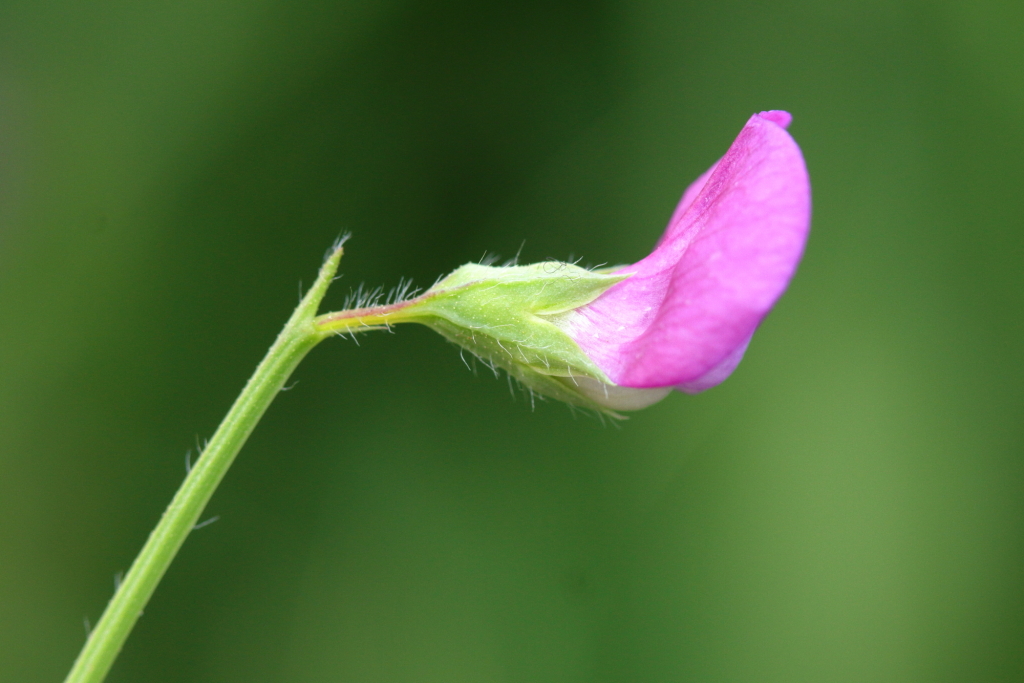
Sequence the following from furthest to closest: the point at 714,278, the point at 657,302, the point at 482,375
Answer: the point at 482,375, the point at 657,302, the point at 714,278

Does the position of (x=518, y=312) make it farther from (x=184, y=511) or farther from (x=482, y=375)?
(x=482, y=375)

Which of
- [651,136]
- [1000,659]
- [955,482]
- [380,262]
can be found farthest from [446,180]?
[1000,659]

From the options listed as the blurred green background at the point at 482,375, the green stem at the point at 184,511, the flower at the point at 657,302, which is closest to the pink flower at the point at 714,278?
the flower at the point at 657,302

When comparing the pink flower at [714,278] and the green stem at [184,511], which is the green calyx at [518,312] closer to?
the pink flower at [714,278]

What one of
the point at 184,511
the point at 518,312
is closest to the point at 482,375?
the point at 518,312

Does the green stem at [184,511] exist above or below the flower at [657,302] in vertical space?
below

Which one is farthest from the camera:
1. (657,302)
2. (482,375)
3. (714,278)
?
(482,375)
